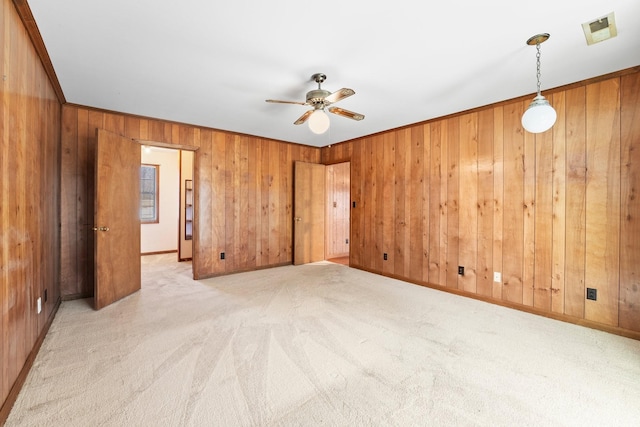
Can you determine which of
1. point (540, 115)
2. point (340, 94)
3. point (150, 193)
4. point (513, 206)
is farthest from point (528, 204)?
point (150, 193)

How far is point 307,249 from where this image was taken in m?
5.31

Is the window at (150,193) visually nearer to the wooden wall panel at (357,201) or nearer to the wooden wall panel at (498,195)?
the wooden wall panel at (357,201)

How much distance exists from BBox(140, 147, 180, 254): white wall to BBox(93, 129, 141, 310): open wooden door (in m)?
2.89

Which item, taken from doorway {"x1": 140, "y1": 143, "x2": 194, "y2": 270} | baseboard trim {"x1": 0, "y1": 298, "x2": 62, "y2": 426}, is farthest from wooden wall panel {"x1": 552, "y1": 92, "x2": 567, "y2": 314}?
doorway {"x1": 140, "y1": 143, "x2": 194, "y2": 270}

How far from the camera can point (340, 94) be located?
2322 mm

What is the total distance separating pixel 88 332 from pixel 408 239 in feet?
12.3

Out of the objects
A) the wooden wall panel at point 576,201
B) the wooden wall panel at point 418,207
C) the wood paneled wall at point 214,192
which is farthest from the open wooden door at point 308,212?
the wooden wall panel at point 576,201

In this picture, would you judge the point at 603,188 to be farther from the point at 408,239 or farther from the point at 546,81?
the point at 408,239

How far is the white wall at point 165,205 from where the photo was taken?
615 centimetres

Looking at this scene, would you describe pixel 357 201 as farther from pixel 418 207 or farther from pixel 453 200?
pixel 453 200

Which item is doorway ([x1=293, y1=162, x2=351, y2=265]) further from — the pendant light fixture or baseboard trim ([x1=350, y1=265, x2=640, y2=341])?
the pendant light fixture

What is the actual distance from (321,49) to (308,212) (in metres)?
3.46

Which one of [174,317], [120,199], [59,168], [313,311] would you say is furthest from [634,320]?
[59,168]

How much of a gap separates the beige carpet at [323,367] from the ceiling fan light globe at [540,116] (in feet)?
5.79
